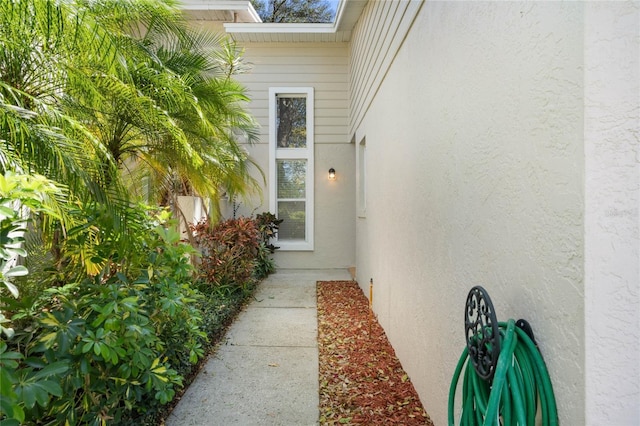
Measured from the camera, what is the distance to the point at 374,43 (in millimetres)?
5496

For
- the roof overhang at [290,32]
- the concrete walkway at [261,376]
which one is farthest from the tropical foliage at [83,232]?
the roof overhang at [290,32]

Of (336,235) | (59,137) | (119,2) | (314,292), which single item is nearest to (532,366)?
(59,137)

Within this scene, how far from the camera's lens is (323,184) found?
364 inches

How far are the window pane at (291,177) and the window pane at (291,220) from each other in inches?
10.5

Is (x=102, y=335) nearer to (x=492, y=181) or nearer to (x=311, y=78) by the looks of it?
(x=492, y=181)

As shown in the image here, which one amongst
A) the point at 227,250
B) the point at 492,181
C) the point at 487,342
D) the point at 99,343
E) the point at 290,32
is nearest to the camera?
the point at 487,342

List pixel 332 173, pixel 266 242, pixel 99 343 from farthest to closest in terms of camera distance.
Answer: pixel 332 173, pixel 266 242, pixel 99 343

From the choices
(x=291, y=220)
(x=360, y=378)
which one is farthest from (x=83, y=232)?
(x=291, y=220)

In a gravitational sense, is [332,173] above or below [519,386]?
above

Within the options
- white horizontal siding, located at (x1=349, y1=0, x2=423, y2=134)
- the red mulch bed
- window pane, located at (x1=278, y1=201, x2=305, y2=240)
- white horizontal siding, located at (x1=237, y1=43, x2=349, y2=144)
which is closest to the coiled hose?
the red mulch bed

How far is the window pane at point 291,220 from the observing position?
933 centimetres

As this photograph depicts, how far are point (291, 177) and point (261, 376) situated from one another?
6.33m

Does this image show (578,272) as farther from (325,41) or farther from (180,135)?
(325,41)

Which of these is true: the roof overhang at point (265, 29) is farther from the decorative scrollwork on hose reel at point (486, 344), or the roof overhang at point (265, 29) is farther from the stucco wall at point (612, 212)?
the decorative scrollwork on hose reel at point (486, 344)
